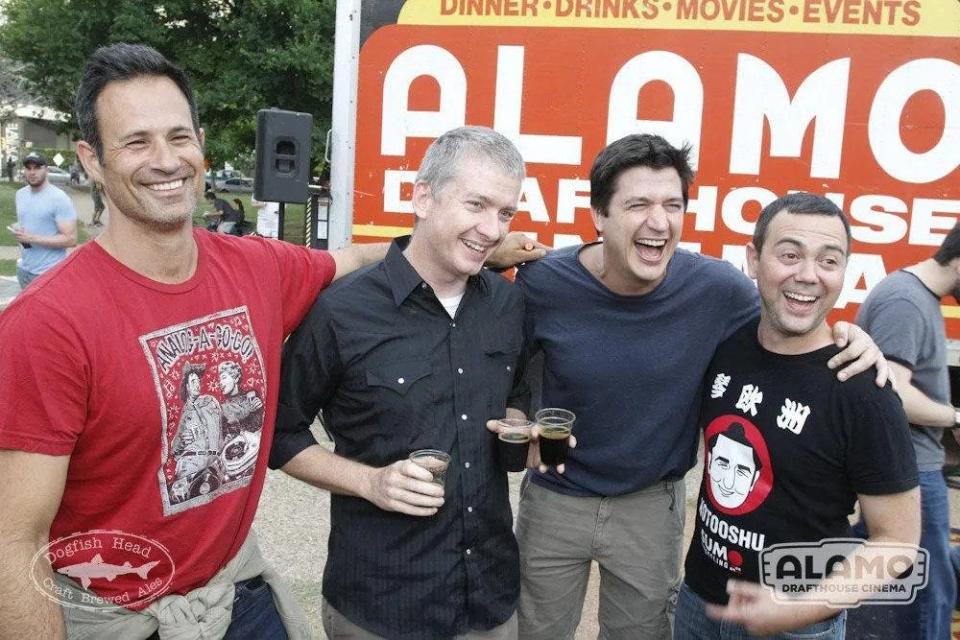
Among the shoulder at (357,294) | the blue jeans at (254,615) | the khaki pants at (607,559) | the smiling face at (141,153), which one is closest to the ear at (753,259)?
the khaki pants at (607,559)

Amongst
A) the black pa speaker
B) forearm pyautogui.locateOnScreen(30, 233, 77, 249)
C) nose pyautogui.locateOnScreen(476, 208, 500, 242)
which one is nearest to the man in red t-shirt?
nose pyautogui.locateOnScreen(476, 208, 500, 242)

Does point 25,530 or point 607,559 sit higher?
point 25,530

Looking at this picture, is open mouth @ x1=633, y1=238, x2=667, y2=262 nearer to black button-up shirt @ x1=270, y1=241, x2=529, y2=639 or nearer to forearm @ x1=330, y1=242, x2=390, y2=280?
black button-up shirt @ x1=270, y1=241, x2=529, y2=639

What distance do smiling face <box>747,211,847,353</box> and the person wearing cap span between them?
7.09 metres

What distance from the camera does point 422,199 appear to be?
230cm

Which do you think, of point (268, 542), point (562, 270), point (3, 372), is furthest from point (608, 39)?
point (3, 372)

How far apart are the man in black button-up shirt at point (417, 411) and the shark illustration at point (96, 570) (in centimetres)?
50

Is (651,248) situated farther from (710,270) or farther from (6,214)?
(6,214)

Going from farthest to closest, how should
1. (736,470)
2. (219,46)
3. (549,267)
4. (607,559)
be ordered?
(219,46) → (549,267) → (607,559) → (736,470)

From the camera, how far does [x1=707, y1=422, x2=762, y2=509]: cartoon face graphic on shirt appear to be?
2.11 metres

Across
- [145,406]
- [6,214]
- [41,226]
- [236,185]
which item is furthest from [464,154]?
[236,185]

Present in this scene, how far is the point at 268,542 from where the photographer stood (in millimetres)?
4324

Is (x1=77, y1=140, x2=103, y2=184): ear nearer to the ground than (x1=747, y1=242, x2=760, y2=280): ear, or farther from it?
farther from it

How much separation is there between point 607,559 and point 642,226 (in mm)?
1139
